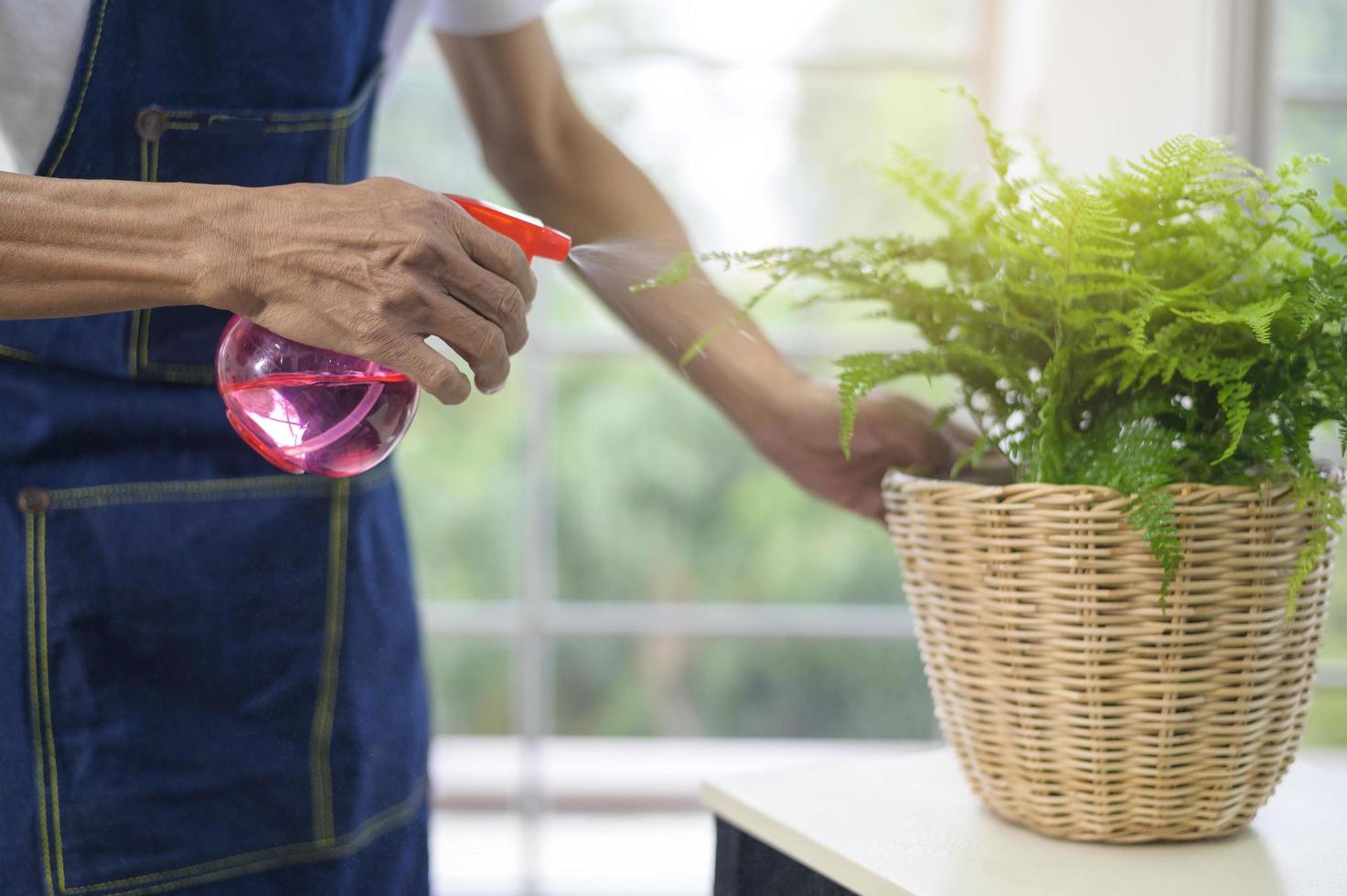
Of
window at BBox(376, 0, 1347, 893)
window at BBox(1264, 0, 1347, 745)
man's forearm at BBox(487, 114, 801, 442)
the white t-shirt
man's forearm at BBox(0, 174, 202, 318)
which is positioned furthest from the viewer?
window at BBox(376, 0, 1347, 893)

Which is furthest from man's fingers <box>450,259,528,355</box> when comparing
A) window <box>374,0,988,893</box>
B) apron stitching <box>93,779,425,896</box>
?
window <box>374,0,988,893</box>

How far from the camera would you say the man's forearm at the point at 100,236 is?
637 mm

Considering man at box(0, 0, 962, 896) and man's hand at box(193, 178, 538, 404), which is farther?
man at box(0, 0, 962, 896)

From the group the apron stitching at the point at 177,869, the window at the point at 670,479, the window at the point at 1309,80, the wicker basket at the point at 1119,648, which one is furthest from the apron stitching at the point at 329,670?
the window at the point at 1309,80

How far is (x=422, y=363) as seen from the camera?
648mm

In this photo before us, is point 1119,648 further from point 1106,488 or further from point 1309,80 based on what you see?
point 1309,80

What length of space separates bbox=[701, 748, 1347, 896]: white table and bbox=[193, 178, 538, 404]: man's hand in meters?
0.38

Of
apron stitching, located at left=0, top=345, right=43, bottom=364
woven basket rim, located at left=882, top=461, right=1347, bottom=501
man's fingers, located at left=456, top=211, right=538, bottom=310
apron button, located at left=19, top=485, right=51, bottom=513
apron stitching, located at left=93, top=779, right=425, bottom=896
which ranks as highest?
man's fingers, located at left=456, top=211, right=538, bottom=310

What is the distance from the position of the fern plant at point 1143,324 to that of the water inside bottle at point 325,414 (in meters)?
0.19

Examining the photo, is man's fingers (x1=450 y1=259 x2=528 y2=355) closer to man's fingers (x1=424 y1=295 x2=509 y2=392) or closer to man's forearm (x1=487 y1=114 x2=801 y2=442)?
man's fingers (x1=424 y1=295 x2=509 y2=392)

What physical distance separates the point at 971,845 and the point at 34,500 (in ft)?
2.26

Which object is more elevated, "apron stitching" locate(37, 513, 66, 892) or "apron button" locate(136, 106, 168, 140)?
"apron button" locate(136, 106, 168, 140)

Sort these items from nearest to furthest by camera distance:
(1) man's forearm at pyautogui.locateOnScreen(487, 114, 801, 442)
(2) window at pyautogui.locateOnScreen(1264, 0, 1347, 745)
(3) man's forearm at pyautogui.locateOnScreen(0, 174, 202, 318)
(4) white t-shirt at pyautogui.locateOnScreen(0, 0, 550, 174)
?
(3) man's forearm at pyautogui.locateOnScreen(0, 174, 202, 318), (4) white t-shirt at pyautogui.locateOnScreen(0, 0, 550, 174), (1) man's forearm at pyautogui.locateOnScreen(487, 114, 801, 442), (2) window at pyautogui.locateOnScreen(1264, 0, 1347, 745)

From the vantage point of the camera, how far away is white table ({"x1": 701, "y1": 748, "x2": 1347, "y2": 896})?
708 mm
